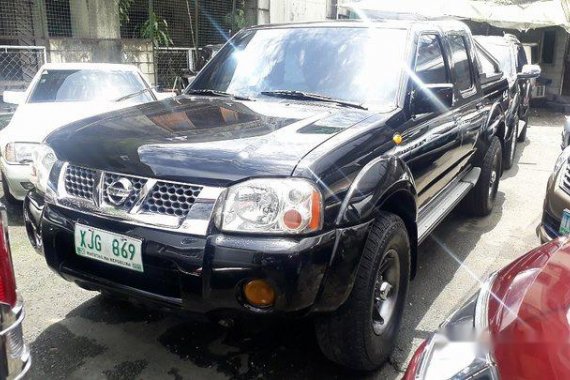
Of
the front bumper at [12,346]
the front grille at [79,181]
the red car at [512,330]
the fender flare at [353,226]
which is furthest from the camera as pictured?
the front grille at [79,181]

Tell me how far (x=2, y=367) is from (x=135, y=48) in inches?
405

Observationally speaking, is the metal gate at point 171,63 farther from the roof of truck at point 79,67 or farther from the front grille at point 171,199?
the front grille at point 171,199

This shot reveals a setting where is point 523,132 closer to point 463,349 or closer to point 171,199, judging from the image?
point 171,199

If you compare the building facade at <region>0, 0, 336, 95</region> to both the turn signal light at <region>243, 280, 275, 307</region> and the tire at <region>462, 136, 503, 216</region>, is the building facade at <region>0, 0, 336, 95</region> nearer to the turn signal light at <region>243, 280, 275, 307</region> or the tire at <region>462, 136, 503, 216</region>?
the tire at <region>462, 136, 503, 216</region>

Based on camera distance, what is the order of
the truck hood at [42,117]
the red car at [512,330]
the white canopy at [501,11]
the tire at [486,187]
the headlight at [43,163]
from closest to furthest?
the red car at [512,330], the headlight at [43,163], the truck hood at [42,117], the tire at [486,187], the white canopy at [501,11]

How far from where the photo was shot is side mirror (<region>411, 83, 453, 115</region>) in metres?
3.16

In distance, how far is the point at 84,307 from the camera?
11.0ft

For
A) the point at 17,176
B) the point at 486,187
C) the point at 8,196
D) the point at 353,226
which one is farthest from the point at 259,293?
the point at 8,196

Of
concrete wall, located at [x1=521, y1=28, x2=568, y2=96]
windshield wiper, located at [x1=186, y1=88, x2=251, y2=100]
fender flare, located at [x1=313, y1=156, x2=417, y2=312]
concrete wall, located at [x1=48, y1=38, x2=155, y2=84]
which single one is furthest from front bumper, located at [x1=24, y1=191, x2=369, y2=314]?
concrete wall, located at [x1=521, y1=28, x2=568, y2=96]

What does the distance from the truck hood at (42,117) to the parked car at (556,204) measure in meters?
3.48

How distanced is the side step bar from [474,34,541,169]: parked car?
1.55 m

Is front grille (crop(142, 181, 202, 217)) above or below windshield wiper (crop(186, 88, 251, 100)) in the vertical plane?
below

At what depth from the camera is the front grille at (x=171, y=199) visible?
87.1 inches

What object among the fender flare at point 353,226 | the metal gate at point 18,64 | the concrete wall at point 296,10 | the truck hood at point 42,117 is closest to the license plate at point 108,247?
the fender flare at point 353,226
